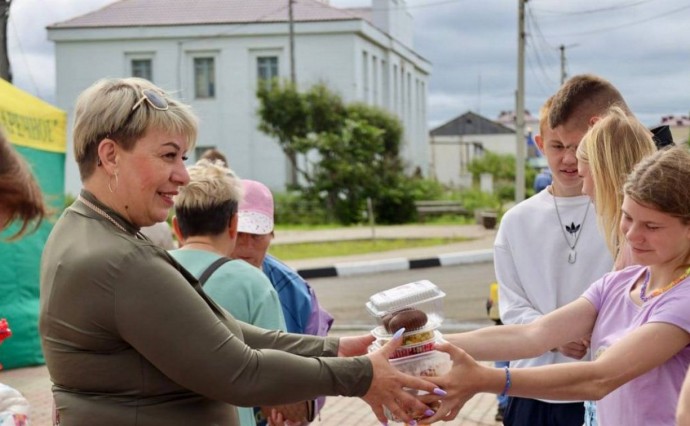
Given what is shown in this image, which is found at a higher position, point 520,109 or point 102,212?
point 520,109

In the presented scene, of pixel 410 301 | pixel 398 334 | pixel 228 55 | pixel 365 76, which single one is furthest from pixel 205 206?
pixel 365 76

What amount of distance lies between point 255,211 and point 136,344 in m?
2.18

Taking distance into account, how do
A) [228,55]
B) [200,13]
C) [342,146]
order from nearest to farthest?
1. [342,146]
2. [228,55]
3. [200,13]

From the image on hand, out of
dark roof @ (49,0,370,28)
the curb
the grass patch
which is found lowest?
the grass patch

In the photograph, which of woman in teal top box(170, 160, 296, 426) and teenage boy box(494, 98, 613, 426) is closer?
woman in teal top box(170, 160, 296, 426)

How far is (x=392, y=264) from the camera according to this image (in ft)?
62.7

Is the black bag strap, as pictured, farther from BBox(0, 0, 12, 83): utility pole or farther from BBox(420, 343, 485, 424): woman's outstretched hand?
BBox(0, 0, 12, 83): utility pole

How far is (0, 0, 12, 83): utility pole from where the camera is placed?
1579cm

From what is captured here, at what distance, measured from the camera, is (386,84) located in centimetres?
4922

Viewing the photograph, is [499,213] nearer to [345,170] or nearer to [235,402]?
[345,170]

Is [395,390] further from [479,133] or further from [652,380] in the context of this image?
[479,133]

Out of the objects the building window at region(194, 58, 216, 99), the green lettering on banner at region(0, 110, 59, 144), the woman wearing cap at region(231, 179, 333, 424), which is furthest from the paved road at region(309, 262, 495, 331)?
the building window at region(194, 58, 216, 99)

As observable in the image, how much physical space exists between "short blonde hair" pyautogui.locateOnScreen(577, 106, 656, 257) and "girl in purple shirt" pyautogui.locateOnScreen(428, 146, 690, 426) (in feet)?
1.20

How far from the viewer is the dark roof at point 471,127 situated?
95.4 metres
